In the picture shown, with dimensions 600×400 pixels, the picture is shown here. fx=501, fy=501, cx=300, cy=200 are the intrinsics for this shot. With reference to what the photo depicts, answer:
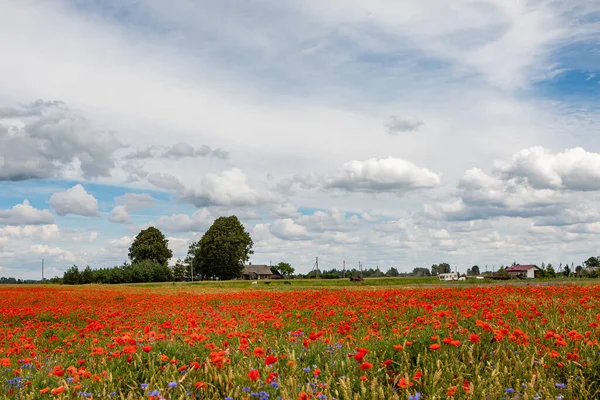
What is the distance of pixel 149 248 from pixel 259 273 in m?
40.5

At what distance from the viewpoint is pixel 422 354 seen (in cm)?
605

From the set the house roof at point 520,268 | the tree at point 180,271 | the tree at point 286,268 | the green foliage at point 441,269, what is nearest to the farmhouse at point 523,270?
the house roof at point 520,268

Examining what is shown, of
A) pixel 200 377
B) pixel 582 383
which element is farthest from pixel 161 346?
pixel 582 383

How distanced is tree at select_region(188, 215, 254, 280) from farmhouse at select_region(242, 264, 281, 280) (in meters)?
35.8

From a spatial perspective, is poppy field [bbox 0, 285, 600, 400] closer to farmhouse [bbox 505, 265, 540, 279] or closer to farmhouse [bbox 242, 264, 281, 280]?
farmhouse [bbox 242, 264, 281, 280]

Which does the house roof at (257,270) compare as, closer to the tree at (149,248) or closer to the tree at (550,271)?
the tree at (149,248)

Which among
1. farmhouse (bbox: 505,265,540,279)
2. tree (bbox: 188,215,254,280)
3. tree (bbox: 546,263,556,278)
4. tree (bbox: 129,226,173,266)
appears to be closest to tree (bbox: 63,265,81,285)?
tree (bbox: 129,226,173,266)

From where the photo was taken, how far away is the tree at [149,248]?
9788 centimetres

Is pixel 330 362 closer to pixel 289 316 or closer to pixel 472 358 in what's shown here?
pixel 472 358

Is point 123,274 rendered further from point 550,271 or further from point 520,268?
point 520,268

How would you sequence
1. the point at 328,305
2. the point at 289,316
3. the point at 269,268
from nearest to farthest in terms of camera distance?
the point at 289,316, the point at 328,305, the point at 269,268

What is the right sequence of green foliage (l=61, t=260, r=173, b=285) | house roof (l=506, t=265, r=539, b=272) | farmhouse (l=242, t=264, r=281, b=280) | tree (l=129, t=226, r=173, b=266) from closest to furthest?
green foliage (l=61, t=260, r=173, b=285) → tree (l=129, t=226, r=173, b=266) → house roof (l=506, t=265, r=539, b=272) → farmhouse (l=242, t=264, r=281, b=280)

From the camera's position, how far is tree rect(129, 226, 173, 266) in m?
97.9

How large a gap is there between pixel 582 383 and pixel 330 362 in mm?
2554
